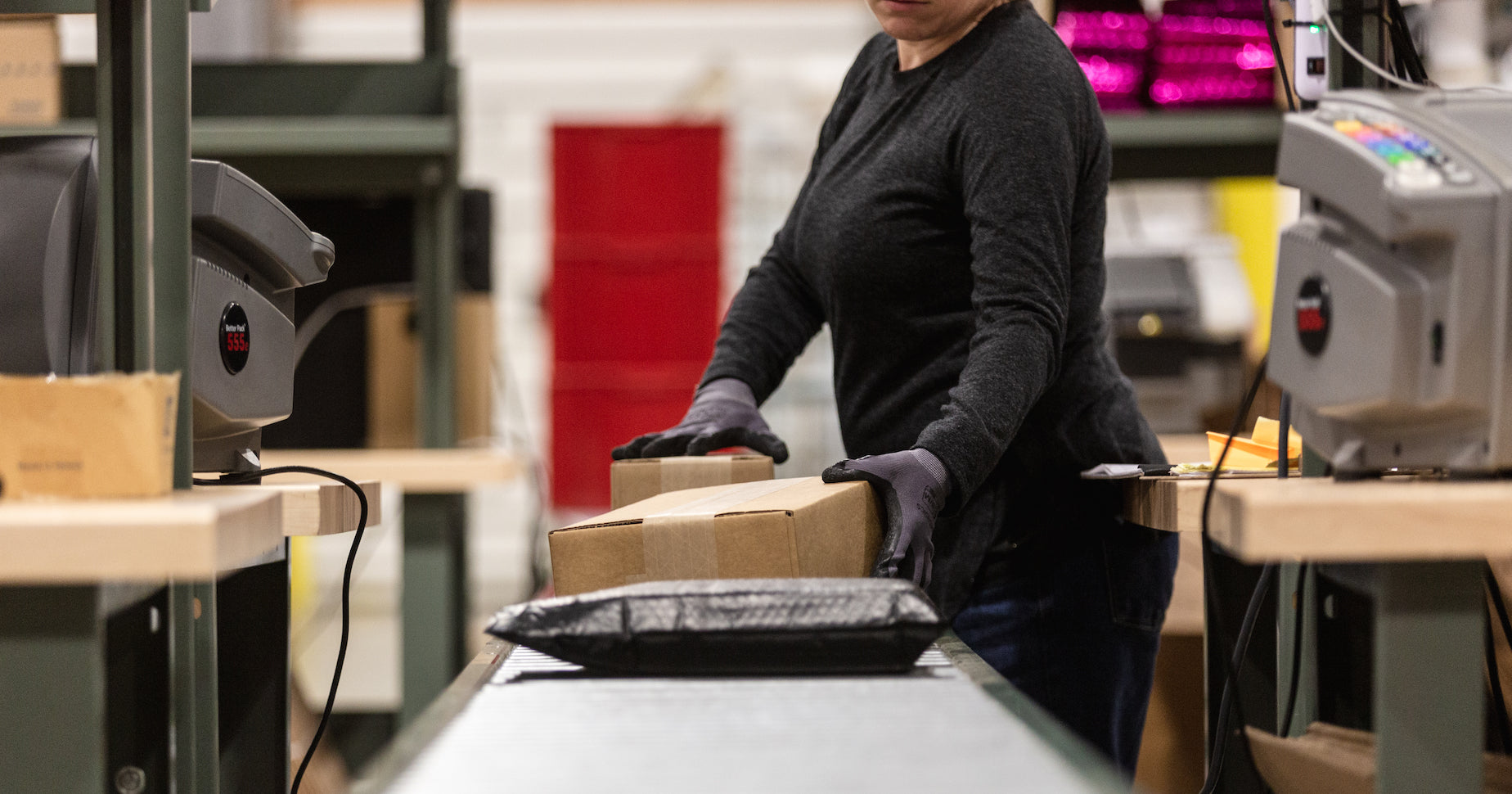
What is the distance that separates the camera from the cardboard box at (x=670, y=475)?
1.42 meters

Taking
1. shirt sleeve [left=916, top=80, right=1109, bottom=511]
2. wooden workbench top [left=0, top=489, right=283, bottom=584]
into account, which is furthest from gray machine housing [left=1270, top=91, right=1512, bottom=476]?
wooden workbench top [left=0, top=489, right=283, bottom=584]

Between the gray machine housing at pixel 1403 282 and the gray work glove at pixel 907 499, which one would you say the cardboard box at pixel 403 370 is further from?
the gray machine housing at pixel 1403 282

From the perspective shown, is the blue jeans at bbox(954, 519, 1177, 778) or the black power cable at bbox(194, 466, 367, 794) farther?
the blue jeans at bbox(954, 519, 1177, 778)

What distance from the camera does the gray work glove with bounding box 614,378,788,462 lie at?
1454 mm

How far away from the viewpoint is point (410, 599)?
2773 millimetres

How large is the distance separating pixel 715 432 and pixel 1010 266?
1.32ft

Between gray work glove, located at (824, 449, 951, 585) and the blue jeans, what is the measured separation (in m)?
0.24

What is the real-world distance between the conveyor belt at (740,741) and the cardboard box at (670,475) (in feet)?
1.51

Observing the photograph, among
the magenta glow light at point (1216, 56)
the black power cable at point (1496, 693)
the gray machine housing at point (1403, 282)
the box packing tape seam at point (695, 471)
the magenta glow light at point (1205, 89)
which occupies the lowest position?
the black power cable at point (1496, 693)

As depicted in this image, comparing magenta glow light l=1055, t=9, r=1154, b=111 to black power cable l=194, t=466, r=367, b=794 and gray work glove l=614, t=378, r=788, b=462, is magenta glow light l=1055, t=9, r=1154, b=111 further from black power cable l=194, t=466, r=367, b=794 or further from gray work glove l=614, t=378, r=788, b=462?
black power cable l=194, t=466, r=367, b=794

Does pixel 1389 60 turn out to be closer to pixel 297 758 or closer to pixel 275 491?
pixel 275 491

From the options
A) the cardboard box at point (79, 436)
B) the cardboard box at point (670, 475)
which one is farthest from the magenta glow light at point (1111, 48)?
the cardboard box at point (79, 436)

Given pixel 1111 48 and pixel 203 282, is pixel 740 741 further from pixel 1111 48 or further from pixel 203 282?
pixel 1111 48

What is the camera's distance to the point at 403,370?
10.3 feet
